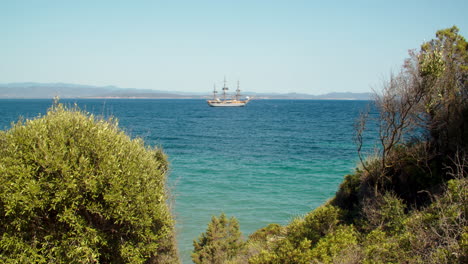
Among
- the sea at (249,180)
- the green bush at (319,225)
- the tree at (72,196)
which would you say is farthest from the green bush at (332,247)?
the sea at (249,180)

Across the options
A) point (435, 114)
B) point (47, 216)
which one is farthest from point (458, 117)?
point (47, 216)

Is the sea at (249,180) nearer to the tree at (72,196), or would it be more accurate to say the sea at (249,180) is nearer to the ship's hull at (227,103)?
the tree at (72,196)

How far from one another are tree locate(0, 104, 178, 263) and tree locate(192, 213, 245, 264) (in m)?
3.33

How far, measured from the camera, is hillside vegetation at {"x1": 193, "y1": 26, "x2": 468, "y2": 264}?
11974mm

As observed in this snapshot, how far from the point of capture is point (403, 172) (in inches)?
595

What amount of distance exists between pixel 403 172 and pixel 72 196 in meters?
12.7

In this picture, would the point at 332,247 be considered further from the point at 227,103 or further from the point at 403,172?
the point at 227,103

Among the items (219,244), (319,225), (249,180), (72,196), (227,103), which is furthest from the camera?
(227,103)

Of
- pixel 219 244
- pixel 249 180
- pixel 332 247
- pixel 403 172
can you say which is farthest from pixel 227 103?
pixel 332 247

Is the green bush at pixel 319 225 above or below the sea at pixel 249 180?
above

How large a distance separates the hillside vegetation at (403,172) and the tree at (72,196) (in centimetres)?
401

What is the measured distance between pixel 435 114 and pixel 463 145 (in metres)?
1.59

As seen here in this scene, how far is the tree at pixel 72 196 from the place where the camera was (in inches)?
352

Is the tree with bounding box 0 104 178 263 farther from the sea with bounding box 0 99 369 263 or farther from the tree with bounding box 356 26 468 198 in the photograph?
the tree with bounding box 356 26 468 198
